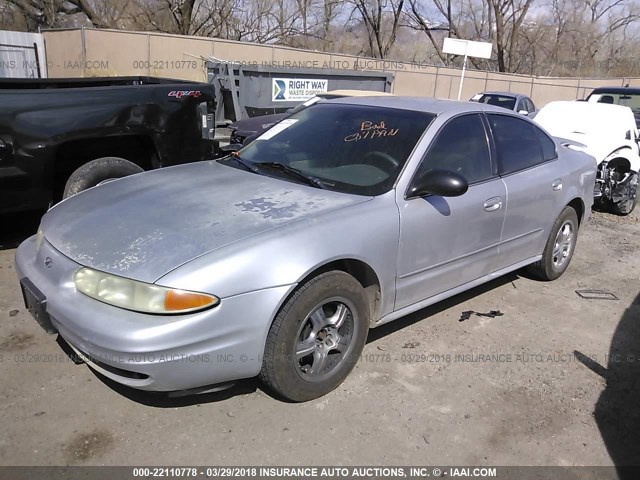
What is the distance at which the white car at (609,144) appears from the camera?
7566mm

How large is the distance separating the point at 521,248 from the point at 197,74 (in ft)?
56.5

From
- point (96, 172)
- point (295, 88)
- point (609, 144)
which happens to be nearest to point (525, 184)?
point (96, 172)

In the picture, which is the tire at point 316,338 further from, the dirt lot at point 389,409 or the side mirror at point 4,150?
the side mirror at point 4,150

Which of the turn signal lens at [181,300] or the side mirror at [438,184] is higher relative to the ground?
the side mirror at [438,184]

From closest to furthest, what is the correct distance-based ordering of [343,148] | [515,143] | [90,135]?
[343,148] → [515,143] → [90,135]

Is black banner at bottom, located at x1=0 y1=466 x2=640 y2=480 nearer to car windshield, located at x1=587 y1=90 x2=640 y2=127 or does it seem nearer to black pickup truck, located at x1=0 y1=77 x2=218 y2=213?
black pickup truck, located at x1=0 y1=77 x2=218 y2=213

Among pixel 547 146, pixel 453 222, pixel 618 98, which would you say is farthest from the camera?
pixel 618 98

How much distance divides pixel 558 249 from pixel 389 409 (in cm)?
273

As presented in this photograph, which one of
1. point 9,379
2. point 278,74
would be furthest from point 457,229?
point 278,74

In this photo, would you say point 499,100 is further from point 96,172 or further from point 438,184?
point 438,184

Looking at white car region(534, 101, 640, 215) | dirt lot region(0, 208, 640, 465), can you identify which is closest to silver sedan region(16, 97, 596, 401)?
dirt lot region(0, 208, 640, 465)

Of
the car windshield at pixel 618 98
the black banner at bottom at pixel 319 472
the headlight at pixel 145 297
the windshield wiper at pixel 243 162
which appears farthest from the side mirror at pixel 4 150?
the car windshield at pixel 618 98

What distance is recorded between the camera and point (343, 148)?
144 inches

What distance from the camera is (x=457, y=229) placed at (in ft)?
11.8
